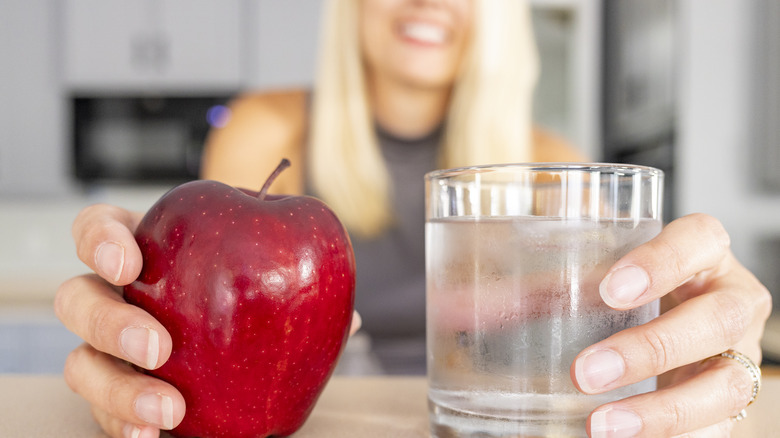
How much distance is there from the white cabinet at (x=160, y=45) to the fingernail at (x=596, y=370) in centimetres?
338

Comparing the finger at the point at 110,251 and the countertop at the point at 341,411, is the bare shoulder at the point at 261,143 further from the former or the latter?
the finger at the point at 110,251

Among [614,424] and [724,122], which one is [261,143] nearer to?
[614,424]

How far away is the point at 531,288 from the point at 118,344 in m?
0.29

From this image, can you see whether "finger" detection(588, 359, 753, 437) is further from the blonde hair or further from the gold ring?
the blonde hair

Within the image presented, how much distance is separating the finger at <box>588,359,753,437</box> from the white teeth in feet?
4.28

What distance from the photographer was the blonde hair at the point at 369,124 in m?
1.80

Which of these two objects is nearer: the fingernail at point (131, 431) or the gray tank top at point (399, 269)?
the fingernail at point (131, 431)

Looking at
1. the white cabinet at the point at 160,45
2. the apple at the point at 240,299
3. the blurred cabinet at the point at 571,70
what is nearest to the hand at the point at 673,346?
the apple at the point at 240,299

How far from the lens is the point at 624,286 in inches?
16.6

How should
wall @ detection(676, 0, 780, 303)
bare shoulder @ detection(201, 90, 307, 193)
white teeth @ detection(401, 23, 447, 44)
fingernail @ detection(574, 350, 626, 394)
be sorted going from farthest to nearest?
wall @ detection(676, 0, 780, 303) → bare shoulder @ detection(201, 90, 307, 193) → white teeth @ detection(401, 23, 447, 44) → fingernail @ detection(574, 350, 626, 394)

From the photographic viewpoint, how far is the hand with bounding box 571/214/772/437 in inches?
16.6

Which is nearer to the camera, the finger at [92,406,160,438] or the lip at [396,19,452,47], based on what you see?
the finger at [92,406,160,438]

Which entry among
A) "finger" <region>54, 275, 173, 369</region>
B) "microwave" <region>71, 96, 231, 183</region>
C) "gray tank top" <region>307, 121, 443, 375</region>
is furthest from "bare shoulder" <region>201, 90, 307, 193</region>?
"microwave" <region>71, 96, 231, 183</region>

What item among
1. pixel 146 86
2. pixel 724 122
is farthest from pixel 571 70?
pixel 146 86
